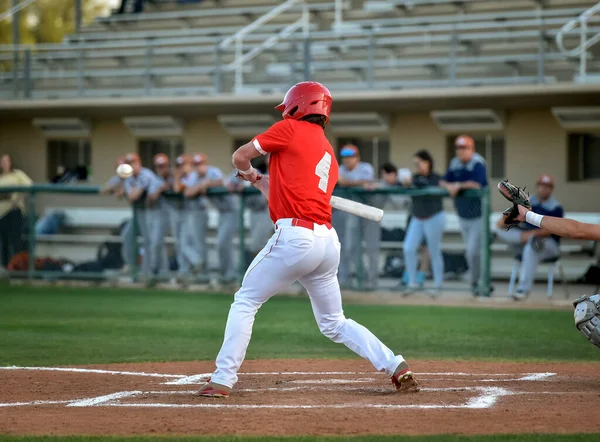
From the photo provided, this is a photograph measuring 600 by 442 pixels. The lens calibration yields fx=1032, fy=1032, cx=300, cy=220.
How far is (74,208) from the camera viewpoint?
20.3m

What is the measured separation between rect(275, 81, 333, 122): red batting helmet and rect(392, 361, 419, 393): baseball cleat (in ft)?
5.92

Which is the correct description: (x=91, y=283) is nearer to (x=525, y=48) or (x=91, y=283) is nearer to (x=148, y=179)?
(x=148, y=179)

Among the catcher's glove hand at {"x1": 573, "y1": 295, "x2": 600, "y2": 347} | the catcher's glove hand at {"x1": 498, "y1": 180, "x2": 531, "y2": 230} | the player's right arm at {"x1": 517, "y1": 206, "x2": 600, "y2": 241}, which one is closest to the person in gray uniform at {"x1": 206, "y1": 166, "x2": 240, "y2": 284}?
the catcher's glove hand at {"x1": 573, "y1": 295, "x2": 600, "y2": 347}

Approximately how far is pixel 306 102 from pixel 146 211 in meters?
11.1

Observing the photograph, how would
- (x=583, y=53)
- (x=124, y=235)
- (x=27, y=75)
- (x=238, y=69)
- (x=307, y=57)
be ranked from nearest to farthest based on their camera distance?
(x=124, y=235)
(x=583, y=53)
(x=307, y=57)
(x=238, y=69)
(x=27, y=75)

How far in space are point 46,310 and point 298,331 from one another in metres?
4.01

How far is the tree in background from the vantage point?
155 ft

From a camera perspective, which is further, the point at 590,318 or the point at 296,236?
the point at 590,318

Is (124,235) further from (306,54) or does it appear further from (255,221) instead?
(306,54)

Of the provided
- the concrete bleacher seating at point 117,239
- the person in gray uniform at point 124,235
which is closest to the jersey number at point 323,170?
the concrete bleacher seating at point 117,239

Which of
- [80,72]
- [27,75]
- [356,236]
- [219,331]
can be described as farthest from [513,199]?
[27,75]

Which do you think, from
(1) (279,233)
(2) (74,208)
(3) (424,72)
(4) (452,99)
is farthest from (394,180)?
(1) (279,233)

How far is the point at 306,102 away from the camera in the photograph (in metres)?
7.03

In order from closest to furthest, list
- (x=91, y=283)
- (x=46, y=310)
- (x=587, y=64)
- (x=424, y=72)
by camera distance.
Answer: (x=46, y=310)
(x=91, y=283)
(x=587, y=64)
(x=424, y=72)
